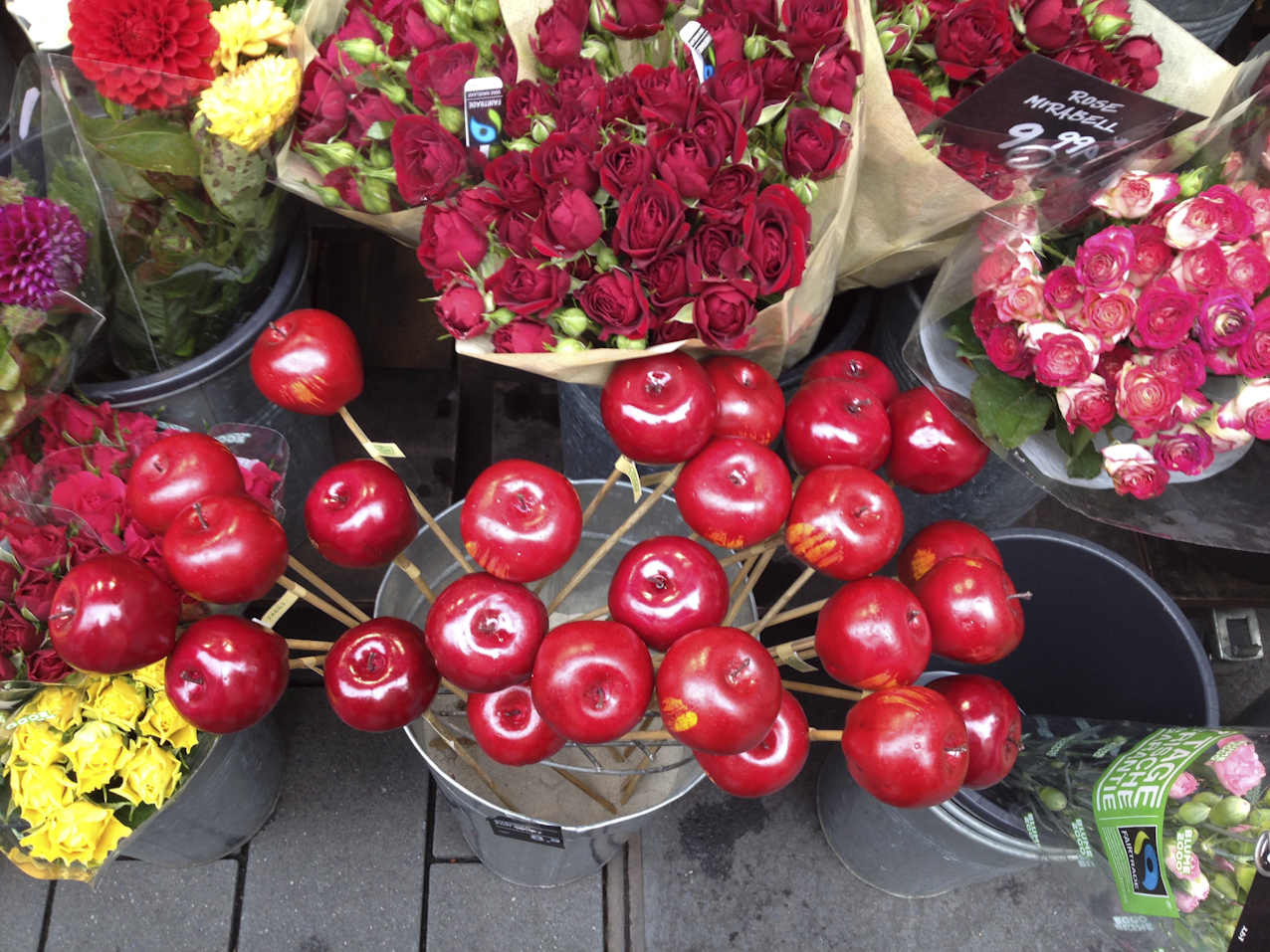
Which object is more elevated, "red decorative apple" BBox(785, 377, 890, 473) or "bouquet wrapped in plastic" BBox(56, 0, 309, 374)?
"bouquet wrapped in plastic" BBox(56, 0, 309, 374)

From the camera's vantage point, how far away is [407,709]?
0.89 m

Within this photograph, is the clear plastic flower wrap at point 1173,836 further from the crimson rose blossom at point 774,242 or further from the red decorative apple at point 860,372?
the crimson rose blossom at point 774,242

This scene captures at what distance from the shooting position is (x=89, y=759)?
990 millimetres

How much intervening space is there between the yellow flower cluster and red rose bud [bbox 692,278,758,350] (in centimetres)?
71

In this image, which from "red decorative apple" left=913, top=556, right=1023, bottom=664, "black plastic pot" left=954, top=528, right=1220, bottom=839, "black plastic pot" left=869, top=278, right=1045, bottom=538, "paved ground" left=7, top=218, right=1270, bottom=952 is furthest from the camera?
"paved ground" left=7, top=218, right=1270, bottom=952

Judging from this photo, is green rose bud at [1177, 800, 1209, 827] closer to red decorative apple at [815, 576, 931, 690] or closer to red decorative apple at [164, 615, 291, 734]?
red decorative apple at [815, 576, 931, 690]

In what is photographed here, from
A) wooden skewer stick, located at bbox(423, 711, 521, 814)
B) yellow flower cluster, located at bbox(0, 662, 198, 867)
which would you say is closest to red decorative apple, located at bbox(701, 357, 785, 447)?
wooden skewer stick, located at bbox(423, 711, 521, 814)

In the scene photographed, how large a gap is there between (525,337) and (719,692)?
1.26ft

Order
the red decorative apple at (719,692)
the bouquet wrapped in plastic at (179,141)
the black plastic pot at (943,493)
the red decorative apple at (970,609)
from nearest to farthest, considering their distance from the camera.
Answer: the red decorative apple at (719,692) < the red decorative apple at (970,609) < the bouquet wrapped in plastic at (179,141) < the black plastic pot at (943,493)

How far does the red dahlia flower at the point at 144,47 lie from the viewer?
0.93 m

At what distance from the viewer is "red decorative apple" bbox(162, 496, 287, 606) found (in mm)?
790

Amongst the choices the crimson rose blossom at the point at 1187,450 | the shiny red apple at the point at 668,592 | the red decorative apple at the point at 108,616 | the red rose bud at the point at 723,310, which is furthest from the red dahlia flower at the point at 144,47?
the crimson rose blossom at the point at 1187,450

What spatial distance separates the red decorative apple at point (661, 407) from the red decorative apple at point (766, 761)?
27 cm

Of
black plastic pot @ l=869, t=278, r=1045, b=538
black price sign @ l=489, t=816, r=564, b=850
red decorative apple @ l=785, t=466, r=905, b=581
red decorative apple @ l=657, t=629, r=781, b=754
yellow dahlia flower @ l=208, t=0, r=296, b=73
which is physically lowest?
black price sign @ l=489, t=816, r=564, b=850
